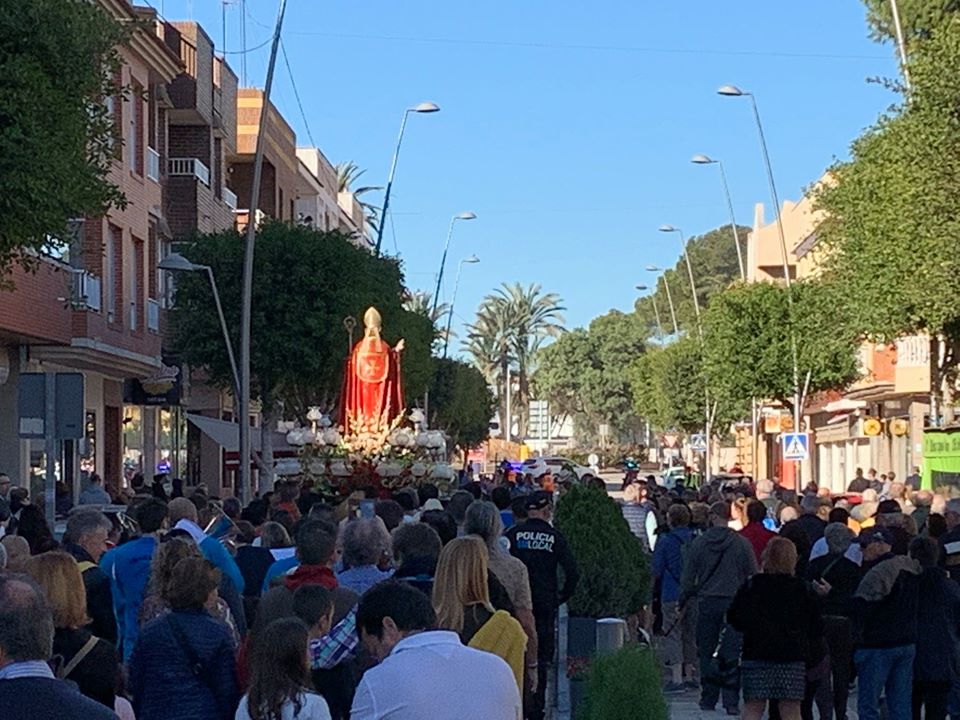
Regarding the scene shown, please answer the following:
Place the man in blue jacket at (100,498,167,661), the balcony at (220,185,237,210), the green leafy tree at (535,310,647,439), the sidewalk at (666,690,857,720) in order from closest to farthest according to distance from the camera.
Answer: the man in blue jacket at (100,498,167,661) < the sidewalk at (666,690,857,720) < the balcony at (220,185,237,210) < the green leafy tree at (535,310,647,439)

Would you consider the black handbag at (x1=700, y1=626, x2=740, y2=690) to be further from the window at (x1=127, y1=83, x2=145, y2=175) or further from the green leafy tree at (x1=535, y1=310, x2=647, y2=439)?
the green leafy tree at (x1=535, y1=310, x2=647, y2=439)

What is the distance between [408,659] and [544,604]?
6.80 m

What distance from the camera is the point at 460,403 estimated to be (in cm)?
8144

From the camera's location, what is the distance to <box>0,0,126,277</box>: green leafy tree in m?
18.9

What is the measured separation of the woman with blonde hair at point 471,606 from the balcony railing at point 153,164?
31.0 metres

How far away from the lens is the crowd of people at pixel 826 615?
1225 cm

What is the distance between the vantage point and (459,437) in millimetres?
86688

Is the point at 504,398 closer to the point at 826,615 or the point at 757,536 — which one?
the point at 757,536

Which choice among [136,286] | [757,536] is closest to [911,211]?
[136,286]

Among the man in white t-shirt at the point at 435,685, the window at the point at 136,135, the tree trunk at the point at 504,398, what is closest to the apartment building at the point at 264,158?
the window at the point at 136,135

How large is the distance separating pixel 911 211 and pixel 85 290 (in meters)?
13.6

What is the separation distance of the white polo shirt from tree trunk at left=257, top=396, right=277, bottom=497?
26940mm

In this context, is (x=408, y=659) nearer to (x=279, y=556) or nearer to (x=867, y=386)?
(x=279, y=556)

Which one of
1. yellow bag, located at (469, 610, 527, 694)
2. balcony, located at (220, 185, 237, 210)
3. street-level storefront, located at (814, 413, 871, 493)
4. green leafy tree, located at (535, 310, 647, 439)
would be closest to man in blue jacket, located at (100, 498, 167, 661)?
yellow bag, located at (469, 610, 527, 694)
